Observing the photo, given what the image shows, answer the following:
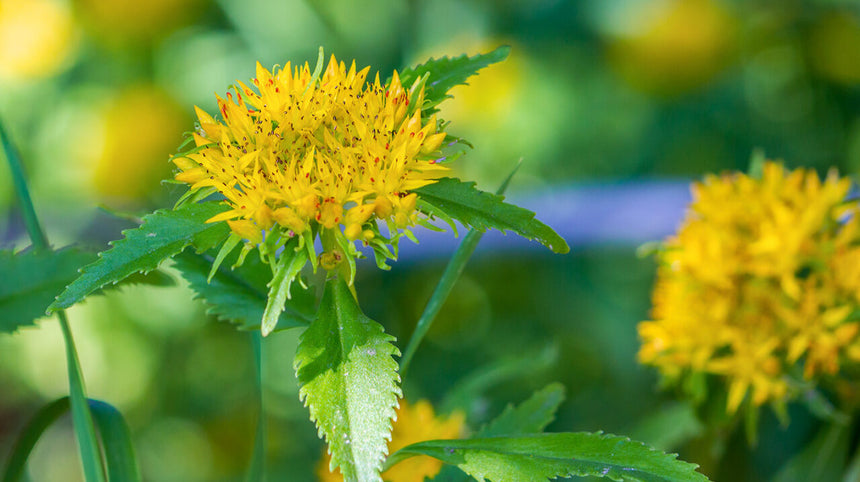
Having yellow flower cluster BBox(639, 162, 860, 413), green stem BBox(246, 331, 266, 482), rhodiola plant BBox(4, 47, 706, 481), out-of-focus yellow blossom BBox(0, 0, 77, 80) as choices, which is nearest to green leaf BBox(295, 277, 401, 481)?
rhodiola plant BBox(4, 47, 706, 481)

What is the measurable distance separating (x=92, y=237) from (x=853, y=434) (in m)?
1.03

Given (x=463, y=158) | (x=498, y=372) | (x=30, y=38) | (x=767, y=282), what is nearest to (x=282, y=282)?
(x=498, y=372)

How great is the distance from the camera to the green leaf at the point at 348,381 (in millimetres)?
320

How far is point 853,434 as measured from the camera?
0.69 m

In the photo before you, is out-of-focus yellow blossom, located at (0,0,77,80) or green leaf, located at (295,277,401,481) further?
out-of-focus yellow blossom, located at (0,0,77,80)

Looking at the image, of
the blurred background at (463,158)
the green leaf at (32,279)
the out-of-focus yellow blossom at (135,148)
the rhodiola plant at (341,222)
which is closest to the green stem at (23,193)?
the green leaf at (32,279)

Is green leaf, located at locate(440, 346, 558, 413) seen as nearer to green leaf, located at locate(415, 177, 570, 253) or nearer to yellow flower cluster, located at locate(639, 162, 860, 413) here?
yellow flower cluster, located at locate(639, 162, 860, 413)

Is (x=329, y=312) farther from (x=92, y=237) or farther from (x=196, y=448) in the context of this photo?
(x=92, y=237)

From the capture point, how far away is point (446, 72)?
412mm

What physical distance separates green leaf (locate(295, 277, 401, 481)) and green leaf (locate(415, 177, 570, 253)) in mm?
58

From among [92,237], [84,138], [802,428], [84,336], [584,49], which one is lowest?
[802,428]

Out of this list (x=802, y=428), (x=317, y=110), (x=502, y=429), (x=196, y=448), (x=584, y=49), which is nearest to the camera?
(x=317, y=110)

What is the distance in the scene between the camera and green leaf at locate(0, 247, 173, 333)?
469 millimetres

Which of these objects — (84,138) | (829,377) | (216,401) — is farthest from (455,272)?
(84,138)
